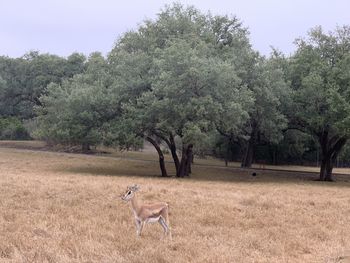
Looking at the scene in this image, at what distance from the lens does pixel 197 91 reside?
1278 inches

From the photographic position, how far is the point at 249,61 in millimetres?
38500

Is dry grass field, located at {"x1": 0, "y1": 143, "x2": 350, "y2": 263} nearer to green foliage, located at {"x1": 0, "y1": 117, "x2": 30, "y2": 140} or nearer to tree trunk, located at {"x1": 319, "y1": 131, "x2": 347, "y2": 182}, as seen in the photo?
tree trunk, located at {"x1": 319, "y1": 131, "x2": 347, "y2": 182}

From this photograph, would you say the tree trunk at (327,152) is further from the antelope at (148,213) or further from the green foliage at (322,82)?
the antelope at (148,213)

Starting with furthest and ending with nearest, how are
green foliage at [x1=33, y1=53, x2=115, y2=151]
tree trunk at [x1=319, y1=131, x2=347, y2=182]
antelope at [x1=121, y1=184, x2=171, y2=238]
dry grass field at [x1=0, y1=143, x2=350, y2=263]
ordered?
tree trunk at [x1=319, y1=131, x2=347, y2=182]
green foliage at [x1=33, y1=53, x2=115, y2=151]
antelope at [x1=121, y1=184, x2=171, y2=238]
dry grass field at [x1=0, y1=143, x2=350, y2=263]

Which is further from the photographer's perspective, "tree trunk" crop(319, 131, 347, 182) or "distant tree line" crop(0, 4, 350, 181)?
"tree trunk" crop(319, 131, 347, 182)

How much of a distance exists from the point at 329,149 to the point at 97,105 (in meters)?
20.0

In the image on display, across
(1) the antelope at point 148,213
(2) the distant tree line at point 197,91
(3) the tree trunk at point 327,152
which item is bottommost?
(1) the antelope at point 148,213

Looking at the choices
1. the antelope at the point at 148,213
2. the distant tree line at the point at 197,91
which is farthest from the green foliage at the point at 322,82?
the antelope at the point at 148,213

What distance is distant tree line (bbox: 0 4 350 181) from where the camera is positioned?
3194 centimetres

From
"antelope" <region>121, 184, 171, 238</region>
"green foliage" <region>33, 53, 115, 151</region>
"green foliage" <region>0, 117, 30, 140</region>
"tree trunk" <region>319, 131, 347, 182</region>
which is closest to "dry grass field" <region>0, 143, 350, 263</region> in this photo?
"antelope" <region>121, 184, 171, 238</region>

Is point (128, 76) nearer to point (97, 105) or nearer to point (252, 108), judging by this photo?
point (97, 105)

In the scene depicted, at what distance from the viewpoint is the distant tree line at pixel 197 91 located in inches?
1257

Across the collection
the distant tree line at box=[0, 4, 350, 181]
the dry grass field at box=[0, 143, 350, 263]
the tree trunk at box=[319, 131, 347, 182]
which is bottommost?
the dry grass field at box=[0, 143, 350, 263]

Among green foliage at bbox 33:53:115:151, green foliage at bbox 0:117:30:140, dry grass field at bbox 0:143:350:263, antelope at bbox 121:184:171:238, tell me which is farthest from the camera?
green foliage at bbox 0:117:30:140
